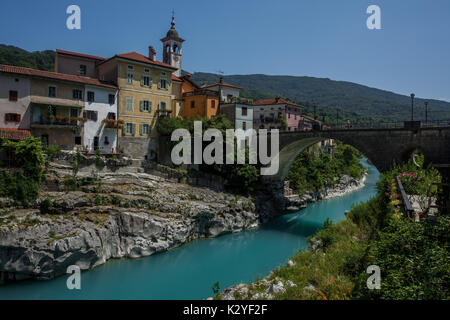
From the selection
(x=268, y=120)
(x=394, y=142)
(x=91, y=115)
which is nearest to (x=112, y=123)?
(x=91, y=115)

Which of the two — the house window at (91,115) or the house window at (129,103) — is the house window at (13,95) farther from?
the house window at (129,103)

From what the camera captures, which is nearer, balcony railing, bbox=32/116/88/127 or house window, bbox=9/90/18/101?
house window, bbox=9/90/18/101

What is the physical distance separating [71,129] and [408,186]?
25.9m

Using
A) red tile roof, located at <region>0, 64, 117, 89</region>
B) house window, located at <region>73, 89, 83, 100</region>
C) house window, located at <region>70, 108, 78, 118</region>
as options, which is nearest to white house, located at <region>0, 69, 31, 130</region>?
red tile roof, located at <region>0, 64, 117, 89</region>

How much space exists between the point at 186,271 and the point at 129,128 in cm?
1706

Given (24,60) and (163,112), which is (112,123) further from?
(24,60)

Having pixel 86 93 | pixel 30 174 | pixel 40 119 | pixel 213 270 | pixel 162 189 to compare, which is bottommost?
pixel 213 270

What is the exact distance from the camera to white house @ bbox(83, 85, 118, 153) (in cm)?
2750

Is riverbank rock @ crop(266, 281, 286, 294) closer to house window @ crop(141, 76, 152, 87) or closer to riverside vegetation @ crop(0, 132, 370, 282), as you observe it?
riverside vegetation @ crop(0, 132, 370, 282)

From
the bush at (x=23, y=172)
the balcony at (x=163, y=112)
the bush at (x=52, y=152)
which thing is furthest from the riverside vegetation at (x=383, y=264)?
the balcony at (x=163, y=112)

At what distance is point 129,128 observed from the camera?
100ft

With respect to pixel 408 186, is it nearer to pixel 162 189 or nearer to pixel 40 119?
pixel 162 189
